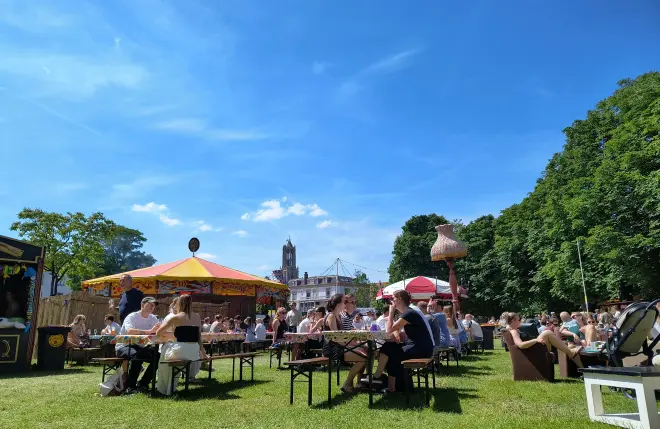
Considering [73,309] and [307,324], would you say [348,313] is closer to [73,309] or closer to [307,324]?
[307,324]

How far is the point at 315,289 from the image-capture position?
119 meters

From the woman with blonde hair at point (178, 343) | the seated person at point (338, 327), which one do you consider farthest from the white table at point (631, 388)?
the woman with blonde hair at point (178, 343)

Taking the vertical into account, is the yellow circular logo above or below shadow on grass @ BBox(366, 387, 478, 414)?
above

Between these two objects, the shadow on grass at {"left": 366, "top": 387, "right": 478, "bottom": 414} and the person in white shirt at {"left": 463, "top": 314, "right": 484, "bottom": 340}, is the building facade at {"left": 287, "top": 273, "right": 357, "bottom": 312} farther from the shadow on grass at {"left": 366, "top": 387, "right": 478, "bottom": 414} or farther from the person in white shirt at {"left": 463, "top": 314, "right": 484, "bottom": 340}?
the shadow on grass at {"left": 366, "top": 387, "right": 478, "bottom": 414}

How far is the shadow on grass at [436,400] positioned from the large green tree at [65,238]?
125 ft

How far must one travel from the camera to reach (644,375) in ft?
13.3

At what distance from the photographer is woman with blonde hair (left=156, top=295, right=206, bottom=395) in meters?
6.79

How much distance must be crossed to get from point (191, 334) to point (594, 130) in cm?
2951

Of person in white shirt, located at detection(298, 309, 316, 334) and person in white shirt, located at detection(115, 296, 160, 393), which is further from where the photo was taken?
person in white shirt, located at detection(298, 309, 316, 334)

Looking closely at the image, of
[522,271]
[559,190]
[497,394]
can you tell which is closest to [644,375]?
[497,394]

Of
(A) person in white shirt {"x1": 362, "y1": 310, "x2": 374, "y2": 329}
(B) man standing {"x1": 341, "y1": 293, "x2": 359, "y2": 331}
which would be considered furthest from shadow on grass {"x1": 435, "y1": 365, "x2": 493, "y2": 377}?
(A) person in white shirt {"x1": 362, "y1": 310, "x2": 374, "y2": 329}

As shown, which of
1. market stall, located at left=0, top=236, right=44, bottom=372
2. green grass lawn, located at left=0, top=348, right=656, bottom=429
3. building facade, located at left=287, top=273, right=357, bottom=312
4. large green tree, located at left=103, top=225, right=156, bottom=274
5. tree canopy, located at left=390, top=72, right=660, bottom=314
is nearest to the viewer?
green grass lawn, located at left=0, top=348, right=656, bottom=429

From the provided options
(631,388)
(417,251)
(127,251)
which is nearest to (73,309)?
(631,388)

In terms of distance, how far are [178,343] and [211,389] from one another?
1.18m
